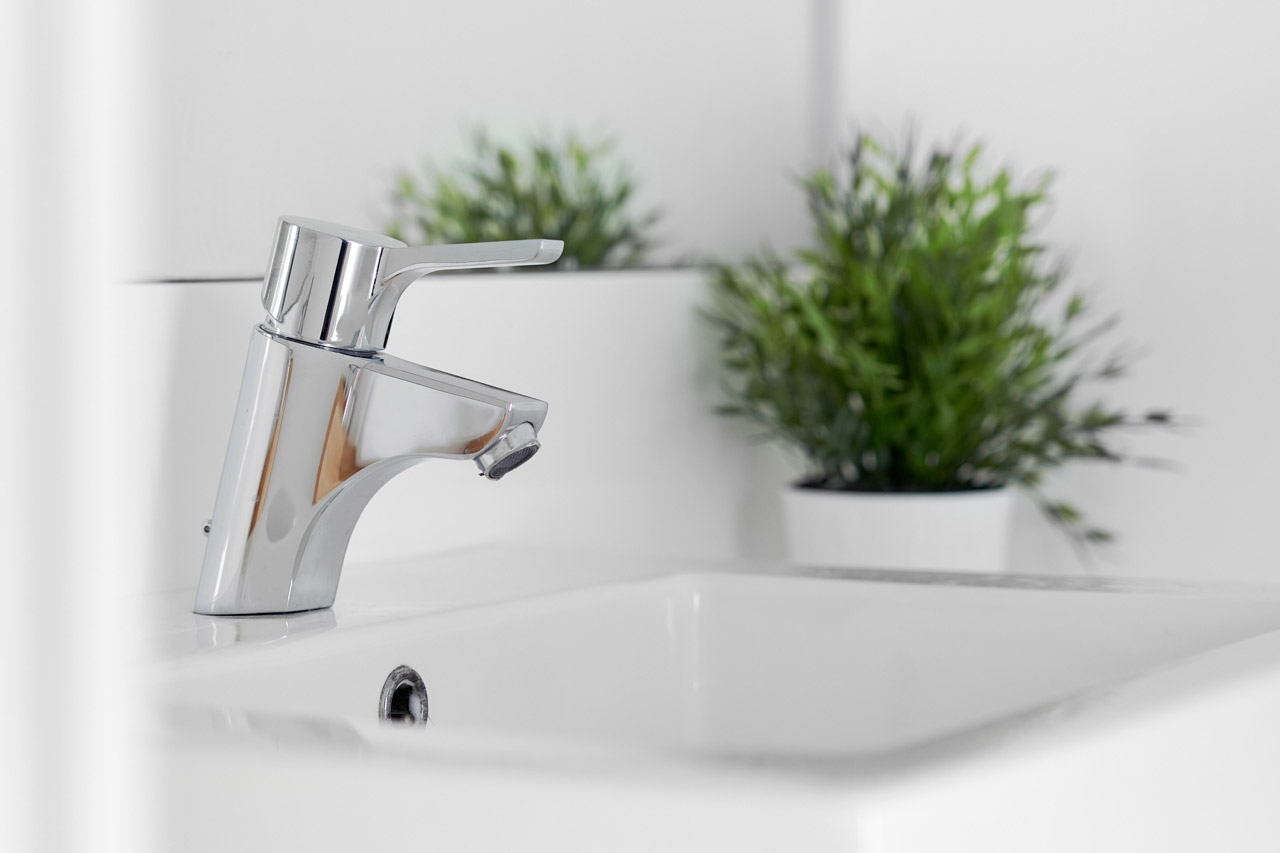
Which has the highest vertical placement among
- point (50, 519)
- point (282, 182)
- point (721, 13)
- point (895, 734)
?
point (721, 13)

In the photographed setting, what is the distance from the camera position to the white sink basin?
1.16ft

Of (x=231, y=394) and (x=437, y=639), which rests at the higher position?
(x=231, y=394)

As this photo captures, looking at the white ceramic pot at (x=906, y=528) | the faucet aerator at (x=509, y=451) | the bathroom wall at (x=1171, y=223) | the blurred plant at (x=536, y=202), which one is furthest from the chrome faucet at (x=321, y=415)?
the bathroom wall at (x=1171, y=223)

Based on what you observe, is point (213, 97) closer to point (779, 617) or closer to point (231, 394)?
point (231, 394)

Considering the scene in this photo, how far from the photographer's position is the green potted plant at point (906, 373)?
0.98 metres

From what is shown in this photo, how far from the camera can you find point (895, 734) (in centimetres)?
67

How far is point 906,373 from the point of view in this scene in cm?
102

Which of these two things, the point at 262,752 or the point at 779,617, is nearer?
the point at 262,752

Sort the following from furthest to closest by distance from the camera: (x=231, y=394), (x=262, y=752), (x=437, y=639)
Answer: (x=231, y=394), (x=437, y=639), (x=262, y=752)

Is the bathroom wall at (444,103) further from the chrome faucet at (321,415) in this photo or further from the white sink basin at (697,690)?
the white sink basin at (697,690)

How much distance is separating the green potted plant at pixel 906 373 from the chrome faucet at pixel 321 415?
43cm

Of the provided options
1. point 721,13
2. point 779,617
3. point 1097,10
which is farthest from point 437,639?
point 1097,10

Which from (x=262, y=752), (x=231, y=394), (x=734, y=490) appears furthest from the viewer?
(x=734, y=490)

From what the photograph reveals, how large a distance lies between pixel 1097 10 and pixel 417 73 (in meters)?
0.59
